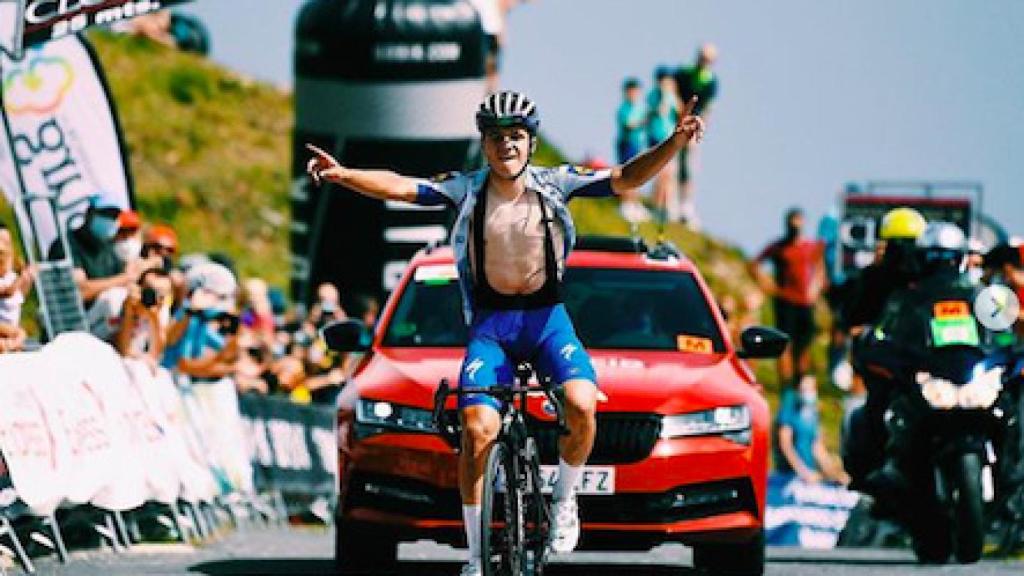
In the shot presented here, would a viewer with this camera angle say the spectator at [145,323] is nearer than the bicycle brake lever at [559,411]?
No

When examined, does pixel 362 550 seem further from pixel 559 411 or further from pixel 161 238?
pixel 161 238

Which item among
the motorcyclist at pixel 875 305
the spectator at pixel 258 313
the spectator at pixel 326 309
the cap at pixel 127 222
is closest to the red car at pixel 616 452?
the motorcyclist at pixel 875 305

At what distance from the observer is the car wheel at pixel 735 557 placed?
642 inches

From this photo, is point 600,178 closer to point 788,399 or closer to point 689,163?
point 788,399

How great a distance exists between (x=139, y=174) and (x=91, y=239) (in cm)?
2421

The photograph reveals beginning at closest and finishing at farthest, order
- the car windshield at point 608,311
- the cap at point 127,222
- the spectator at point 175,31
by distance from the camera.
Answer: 1. the car windshield at point 608,311
2. the cap at point 127,222
3. the spectator at point 175,31

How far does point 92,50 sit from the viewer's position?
23.1 m

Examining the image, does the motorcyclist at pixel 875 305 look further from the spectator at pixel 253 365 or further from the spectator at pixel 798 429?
the spectator at pixel 798 429

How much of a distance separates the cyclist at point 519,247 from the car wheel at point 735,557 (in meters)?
2.37

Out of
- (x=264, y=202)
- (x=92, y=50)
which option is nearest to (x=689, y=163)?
(x=92, y=50)

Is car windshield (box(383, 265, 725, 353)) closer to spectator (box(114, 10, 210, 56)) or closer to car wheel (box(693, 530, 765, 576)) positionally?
car wheel (box(693, 530, 765, 576))

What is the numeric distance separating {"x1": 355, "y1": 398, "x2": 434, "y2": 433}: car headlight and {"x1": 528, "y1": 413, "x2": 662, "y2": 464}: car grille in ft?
1.64

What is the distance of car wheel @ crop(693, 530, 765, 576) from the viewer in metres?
16.3

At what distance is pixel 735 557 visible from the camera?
16.4 metres
